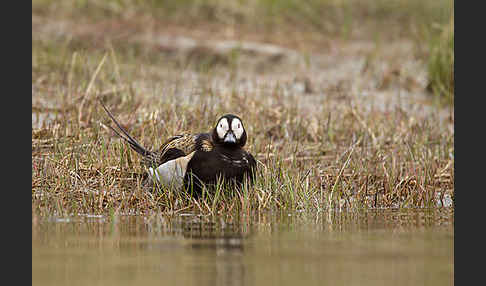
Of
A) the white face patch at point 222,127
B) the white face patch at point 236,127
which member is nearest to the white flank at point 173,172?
the white face patch at point 222,127

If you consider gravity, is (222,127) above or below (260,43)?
below

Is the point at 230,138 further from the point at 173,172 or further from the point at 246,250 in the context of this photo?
the point at 246,250

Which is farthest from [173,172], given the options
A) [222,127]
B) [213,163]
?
[222,127]

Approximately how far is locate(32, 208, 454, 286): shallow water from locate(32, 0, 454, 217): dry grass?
1.27ft

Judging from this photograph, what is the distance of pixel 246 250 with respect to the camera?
4773 mm

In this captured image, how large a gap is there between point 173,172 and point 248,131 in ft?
8.04

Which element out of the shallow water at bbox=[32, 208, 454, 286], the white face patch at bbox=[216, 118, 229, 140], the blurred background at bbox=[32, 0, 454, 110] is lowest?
the shallow water at bbox=[32, 208, 454, 286]

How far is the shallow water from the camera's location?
404cm

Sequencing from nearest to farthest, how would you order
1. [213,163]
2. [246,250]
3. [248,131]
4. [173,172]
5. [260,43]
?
[246,250]
[213,163]
[173,172]
[248,131]
[260,43]

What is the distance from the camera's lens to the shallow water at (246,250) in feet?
13.2

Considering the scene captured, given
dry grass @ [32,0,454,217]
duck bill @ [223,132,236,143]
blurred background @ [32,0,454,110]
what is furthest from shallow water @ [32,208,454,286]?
blurred background @ [32,0,454,110]

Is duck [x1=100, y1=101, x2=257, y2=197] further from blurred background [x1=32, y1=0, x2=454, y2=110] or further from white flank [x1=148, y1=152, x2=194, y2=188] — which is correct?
blurred background [x1=32, y1=0, x2=454, y2=110]

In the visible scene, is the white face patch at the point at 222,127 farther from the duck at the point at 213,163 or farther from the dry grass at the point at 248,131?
the dry grass at the point at 248,131

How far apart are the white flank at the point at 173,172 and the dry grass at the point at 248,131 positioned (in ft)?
0.34
